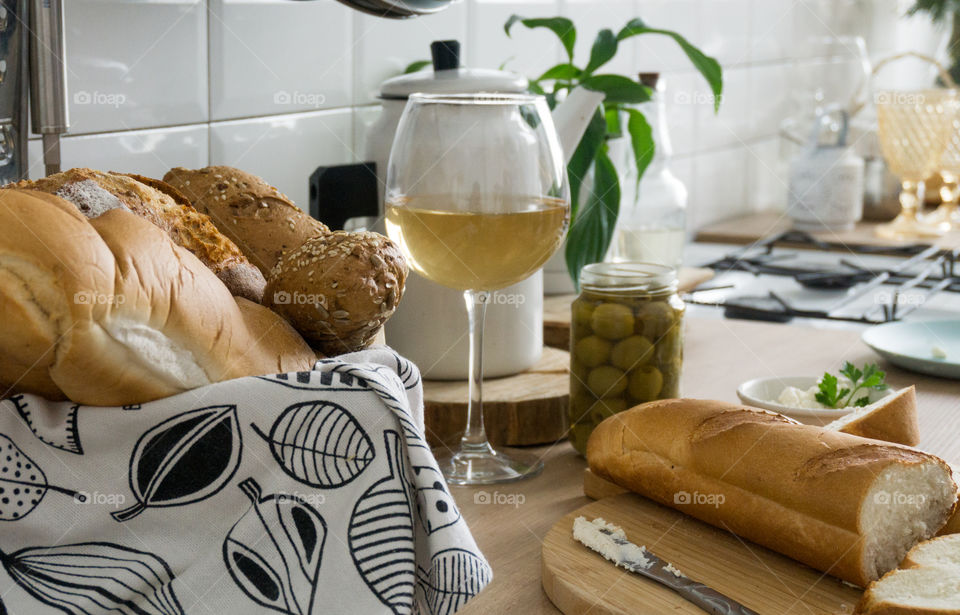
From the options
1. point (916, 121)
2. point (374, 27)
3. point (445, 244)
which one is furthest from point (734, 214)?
point (445, 244)

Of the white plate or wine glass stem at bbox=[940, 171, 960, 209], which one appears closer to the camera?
the white plate

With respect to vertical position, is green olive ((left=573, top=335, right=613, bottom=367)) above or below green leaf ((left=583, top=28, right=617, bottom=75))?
below

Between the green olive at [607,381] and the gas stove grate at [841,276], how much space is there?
665 mm

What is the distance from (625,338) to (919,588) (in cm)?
33

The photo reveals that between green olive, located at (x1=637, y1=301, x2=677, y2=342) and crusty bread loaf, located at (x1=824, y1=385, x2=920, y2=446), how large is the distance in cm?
15

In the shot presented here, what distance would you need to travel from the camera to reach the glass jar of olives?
857mm

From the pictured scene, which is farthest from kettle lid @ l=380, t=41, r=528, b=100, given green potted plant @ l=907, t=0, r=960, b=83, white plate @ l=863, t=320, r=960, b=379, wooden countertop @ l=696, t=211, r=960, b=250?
green potted plant @ l=907, t=0, r=960, b=83

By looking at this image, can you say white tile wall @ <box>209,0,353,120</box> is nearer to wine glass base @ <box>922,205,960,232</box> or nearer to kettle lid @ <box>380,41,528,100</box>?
kettle lid @ <box>380,41,528,100</box>

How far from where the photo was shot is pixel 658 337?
33.7 inches

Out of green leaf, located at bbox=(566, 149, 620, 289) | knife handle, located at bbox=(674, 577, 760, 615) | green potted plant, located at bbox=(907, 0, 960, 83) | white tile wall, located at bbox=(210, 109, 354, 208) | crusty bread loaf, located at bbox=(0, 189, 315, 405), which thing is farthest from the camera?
green potted plant, located at bbox=(907, 0, 960, 83)

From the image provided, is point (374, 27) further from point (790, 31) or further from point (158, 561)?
point (790, 31)

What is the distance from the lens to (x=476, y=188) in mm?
761

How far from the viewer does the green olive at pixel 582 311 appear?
2.87 feet

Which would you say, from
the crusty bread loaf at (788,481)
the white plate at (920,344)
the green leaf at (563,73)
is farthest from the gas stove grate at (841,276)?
the crusty bread loaf at (788,481)
